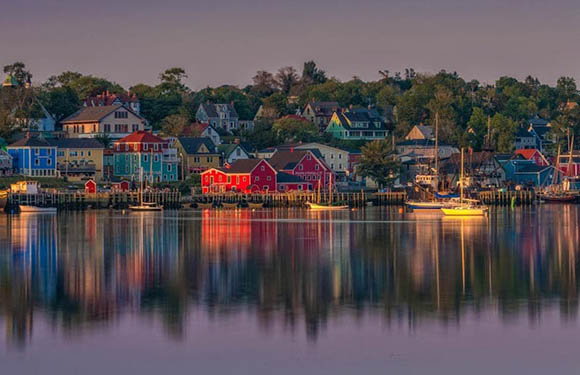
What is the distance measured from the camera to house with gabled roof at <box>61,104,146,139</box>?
432 ft

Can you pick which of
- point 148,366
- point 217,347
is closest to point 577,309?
point 217,347

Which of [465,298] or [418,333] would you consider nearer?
[418,333]

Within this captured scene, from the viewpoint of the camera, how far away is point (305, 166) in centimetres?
12212

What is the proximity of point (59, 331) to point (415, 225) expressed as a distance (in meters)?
48.9

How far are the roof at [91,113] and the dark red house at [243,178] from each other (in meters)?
20.2

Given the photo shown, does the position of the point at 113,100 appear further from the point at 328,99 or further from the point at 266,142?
the point at 328,99

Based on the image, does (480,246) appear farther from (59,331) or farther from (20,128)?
(20,128)

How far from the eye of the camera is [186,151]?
415 feet

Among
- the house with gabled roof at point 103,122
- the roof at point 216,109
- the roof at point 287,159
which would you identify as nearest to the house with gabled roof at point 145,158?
the house with gabled roof at point 103,122

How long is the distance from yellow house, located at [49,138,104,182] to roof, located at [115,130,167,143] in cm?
342

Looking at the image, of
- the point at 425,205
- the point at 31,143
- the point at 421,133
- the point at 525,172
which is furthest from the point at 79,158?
the point at 525,172

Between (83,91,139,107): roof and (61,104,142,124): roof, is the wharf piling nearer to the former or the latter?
(61,104,142,124): roof

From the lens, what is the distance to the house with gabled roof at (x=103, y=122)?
132m

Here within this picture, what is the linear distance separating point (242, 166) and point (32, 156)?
22.1m
